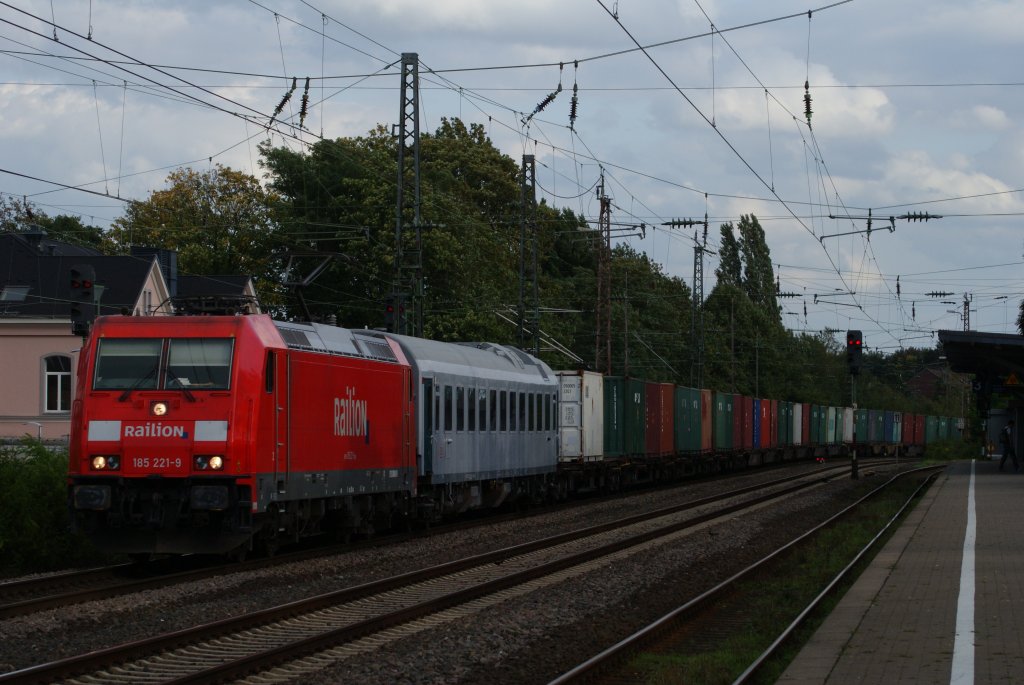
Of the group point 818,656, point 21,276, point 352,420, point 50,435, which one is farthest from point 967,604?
point 21,276

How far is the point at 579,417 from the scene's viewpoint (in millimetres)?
33750

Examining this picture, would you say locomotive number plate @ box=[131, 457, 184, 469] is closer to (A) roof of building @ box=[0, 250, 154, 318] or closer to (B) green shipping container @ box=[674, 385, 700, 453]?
(B) green shipping container @ box=[674, 385, 700, 453]

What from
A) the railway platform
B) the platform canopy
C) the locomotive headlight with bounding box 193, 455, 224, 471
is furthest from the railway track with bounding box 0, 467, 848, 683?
the platform canopy

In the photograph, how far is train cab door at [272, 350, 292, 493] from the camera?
16844 millimetres

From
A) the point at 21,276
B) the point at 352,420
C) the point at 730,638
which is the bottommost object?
the point at 730,638

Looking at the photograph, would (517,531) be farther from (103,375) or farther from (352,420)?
(103,375)

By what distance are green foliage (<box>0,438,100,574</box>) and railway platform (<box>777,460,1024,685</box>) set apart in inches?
392

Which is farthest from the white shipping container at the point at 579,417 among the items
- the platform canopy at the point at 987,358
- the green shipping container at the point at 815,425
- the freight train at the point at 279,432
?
the green shipping container at the point at 815,425

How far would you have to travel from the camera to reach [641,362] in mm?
72562

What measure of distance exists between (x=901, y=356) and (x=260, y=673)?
14884cm

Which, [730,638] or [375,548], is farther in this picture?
[375,548]

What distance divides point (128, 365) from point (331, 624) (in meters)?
5.25

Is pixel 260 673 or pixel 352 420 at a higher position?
pixel 352 420

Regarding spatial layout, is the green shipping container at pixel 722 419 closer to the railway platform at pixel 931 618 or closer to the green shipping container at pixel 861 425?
the green shipping container at pixel 861 425
